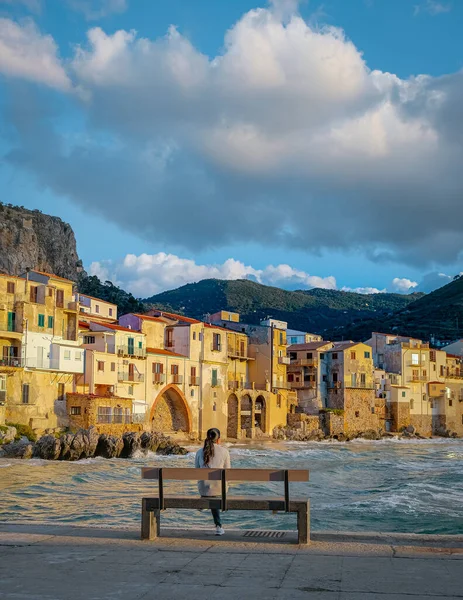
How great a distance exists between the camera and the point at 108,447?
46281 millimetres

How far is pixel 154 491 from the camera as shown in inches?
1009

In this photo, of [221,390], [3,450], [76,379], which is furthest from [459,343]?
[3,450]

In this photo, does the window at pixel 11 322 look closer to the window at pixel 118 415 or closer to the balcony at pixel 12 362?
the balcony at pixel 12 362

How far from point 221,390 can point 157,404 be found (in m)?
8.22

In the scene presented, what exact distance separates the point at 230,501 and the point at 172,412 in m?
55.9

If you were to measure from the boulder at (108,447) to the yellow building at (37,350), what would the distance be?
4.58 m

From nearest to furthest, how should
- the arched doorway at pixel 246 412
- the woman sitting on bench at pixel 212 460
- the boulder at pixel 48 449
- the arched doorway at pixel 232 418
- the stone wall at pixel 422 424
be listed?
the woman sitting on bench at pixel 212 460
the boulder at pixel 48 449
the arched doorway at pixel 232 418
the arched doorway at pixel 246 412
the stone wall at pixel 422 424

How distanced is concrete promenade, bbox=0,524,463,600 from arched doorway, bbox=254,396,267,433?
6405 centimetres

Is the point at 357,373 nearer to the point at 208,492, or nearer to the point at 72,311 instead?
the point at 72,311

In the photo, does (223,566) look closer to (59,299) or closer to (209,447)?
(209,447)

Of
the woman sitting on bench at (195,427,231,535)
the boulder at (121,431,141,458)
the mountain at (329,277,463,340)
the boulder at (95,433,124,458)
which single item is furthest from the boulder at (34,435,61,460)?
the mountain at (329,277,463,340)

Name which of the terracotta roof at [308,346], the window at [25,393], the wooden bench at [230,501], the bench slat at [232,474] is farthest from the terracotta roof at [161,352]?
the wooden bench at [230,501]

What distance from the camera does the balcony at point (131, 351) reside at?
5924 cm

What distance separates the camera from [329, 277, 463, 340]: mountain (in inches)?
5340
